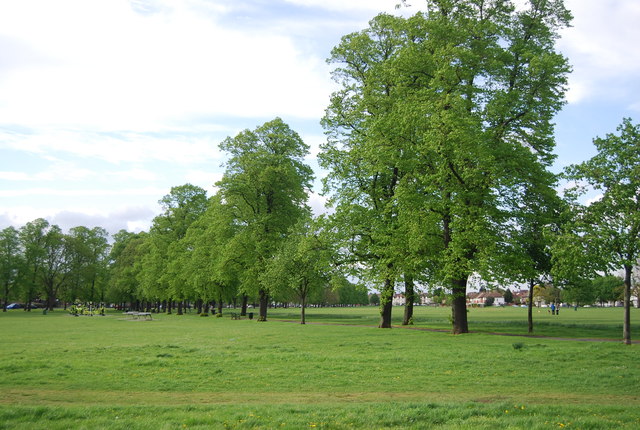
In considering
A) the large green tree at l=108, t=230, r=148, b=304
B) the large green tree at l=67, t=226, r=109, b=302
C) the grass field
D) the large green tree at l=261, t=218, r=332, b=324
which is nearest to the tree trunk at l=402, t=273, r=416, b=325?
the large green tree at l=261, t=218, r=332, b=324

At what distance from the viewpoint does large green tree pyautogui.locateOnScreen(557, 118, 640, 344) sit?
22656mm

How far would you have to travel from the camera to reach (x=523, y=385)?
44.8ft

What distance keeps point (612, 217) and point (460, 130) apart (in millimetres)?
8348

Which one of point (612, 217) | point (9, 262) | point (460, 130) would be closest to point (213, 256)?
point (460, 130)

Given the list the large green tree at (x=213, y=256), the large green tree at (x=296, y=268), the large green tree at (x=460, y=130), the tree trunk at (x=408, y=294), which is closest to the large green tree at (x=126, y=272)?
the large green tree at (x=213, y=256)

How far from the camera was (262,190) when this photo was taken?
162ft

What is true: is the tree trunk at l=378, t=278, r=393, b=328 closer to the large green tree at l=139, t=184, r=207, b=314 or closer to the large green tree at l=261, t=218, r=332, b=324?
the large green tree at l=261, t=218, r=332, b=324

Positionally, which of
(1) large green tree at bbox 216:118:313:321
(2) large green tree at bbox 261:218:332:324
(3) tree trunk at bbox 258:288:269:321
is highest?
(1) large green tree at bbox 216:118:313:321

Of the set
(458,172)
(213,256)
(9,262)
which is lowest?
(9,262)

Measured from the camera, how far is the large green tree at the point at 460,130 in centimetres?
2680

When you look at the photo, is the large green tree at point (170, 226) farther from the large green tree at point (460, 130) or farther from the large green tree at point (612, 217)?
the large green tree at point (612, 217)

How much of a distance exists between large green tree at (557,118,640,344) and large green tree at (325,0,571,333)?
12.9 feet

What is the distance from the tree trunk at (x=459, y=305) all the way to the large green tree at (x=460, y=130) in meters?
0.06

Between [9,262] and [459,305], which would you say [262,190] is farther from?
[9,262]
